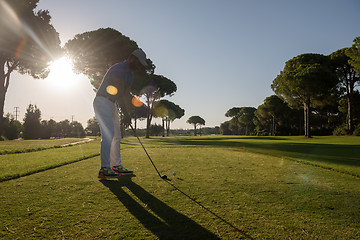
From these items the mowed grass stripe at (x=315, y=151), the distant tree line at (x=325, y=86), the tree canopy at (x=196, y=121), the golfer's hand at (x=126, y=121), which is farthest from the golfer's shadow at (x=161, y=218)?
the tree canopy at (x=196, y=121)

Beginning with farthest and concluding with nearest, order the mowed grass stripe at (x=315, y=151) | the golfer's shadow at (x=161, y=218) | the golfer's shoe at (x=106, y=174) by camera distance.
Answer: the mowed grass stripe at (x=315, y=151) → the golfer's shoe at (x=106, y=174) → the golfer's shadow at (x=161, y=218)

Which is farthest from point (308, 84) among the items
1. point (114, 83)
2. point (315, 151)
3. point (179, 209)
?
point (179, 209)

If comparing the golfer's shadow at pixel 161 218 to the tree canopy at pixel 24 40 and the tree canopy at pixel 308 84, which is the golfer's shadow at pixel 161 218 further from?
the tree canopy at pixel 308 84

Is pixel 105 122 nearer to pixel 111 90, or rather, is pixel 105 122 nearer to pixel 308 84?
pixel 111 90

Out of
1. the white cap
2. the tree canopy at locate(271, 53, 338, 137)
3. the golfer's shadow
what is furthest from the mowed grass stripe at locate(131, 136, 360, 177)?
the tree canopy at locate(271, 53, 338, 137)

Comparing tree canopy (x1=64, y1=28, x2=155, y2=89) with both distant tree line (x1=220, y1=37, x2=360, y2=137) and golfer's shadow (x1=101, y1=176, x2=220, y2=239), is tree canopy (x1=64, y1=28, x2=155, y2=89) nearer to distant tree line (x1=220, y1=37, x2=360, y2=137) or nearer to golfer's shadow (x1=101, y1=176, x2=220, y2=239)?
distant tree line (x1=220, y1=37, x2=360, y2=137)

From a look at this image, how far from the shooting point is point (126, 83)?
468 centimetres

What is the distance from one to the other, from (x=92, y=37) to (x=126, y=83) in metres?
30.8

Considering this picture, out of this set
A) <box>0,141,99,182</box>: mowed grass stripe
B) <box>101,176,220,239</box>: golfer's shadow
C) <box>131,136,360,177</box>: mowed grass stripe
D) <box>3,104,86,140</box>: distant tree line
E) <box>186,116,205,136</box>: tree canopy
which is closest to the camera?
<box>101,176,220,239</box>: golfer's shadow

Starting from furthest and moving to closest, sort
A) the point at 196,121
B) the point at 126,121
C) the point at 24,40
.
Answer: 1. the point at 196,121
2. the point at 24,40
3. the point at 126,121

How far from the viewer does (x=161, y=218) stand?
203cm

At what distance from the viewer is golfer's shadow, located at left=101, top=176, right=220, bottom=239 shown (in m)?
1.70

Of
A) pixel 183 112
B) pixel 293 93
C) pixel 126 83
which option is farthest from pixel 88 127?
pixel 126 83

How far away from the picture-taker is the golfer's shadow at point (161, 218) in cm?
170
